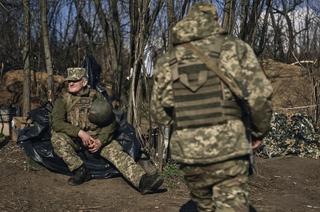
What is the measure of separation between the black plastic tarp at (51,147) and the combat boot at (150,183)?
0.72m

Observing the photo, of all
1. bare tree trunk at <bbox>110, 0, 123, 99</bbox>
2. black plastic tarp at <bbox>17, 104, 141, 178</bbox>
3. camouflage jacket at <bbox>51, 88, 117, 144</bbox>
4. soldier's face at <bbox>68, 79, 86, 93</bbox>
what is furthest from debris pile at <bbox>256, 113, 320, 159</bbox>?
soldier's face at <bbox>68, 79, 86, 93</bbox>

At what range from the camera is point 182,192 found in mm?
6648

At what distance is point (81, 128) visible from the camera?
693 cm

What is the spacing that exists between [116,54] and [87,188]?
3429 millimetres

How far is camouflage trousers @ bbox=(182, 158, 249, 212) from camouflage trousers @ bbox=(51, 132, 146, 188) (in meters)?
2.72

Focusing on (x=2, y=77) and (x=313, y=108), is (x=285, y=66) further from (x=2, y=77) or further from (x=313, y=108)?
(x=2, y=77)

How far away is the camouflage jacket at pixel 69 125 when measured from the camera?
6844mm

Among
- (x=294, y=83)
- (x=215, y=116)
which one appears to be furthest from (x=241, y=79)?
(x=294, y=83)

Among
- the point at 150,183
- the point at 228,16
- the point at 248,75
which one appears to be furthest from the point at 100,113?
the point at 248,75

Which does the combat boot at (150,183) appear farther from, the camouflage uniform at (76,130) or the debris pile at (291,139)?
the debris pile at (291,139)

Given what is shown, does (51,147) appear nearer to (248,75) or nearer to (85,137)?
(85,137)

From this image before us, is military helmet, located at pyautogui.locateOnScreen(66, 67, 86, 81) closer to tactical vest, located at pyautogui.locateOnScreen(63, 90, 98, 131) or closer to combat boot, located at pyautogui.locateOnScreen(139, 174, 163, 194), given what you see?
tactical vest, located at pyautogui.locateOnScreen(63, 90, 98, 131)

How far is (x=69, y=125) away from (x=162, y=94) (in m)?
3.03

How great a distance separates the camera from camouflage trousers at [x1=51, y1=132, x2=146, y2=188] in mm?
6719
